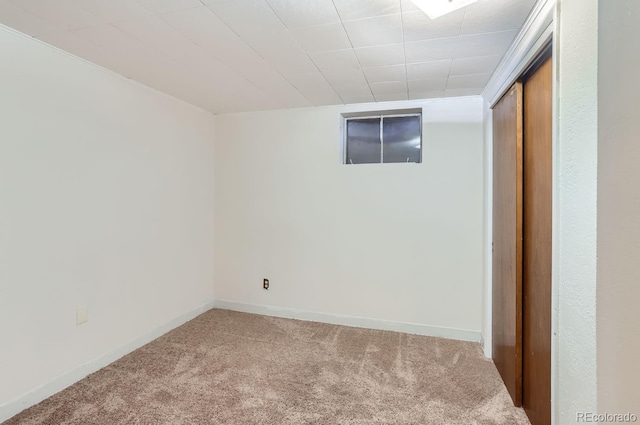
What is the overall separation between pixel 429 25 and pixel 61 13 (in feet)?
6.39

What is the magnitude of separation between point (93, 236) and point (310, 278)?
1991 mm

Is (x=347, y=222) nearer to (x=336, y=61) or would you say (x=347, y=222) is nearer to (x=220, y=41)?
(x=336, y=61)

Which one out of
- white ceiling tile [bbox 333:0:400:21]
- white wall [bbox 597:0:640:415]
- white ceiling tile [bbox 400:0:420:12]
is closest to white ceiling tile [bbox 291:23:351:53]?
white ceiling tile [bbox 333:0:400:21]

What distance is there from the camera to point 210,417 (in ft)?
6.05

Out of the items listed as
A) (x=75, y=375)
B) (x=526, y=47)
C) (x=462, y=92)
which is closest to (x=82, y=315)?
(x=75, y=375)

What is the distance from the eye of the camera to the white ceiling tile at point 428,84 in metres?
2.52

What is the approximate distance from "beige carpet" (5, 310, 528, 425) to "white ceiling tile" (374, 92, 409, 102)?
7.54ft

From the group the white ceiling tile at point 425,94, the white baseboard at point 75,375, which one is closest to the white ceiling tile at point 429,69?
the white ceiling tile at point 425,94

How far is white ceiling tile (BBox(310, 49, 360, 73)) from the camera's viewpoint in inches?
81.0

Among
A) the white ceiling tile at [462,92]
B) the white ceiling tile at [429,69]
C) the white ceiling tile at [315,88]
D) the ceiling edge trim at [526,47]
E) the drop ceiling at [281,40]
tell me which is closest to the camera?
the ceiling edge trim at [526,47]

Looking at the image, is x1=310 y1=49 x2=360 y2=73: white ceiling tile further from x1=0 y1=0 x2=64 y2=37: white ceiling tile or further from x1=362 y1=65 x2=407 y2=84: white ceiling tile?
x1=0 y1=0 x2=64 y2=37: white ceiling tile

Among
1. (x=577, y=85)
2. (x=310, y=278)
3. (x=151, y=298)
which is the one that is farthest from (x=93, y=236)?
(x=577, y=85)

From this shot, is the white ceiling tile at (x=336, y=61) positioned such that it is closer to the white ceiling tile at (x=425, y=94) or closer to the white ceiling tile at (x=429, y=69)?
the white ceiling tile at (x=429, y=69)

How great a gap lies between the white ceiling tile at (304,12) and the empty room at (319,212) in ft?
0.06
